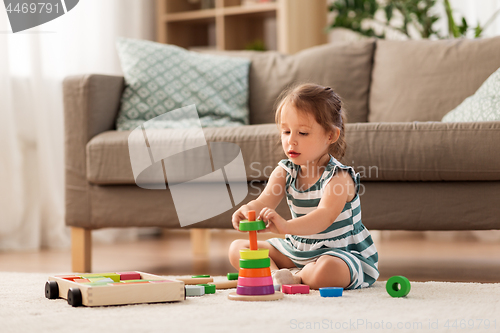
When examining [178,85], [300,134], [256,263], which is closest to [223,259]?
[178,85]

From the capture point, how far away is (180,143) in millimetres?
1664

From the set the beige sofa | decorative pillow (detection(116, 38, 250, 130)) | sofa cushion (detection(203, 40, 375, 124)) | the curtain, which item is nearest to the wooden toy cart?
the beige sofa

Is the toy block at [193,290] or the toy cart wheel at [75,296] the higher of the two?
the toy cart wheel at [75,296]

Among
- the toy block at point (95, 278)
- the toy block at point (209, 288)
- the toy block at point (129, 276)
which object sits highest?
the toy block at point (95, 278)

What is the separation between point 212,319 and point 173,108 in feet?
4.09

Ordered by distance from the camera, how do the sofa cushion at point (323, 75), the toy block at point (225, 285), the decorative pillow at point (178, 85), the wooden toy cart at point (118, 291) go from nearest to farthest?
the wooden toy cart at point (118, 291) → the toy block at point (225, 285) → the decorative pillow at point (178, 85) → the sofa cushion at point (323, 75)

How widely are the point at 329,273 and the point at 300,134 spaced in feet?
1.03

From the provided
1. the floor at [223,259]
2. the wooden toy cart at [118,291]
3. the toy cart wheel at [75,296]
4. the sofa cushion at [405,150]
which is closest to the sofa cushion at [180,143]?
the sofa cushion at [405,150]

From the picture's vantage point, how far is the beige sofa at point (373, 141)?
1.47m

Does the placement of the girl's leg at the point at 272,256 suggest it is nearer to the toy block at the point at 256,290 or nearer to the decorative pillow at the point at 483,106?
the toy block at the point at 256,290

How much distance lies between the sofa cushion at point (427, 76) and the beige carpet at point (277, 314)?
0.98 m

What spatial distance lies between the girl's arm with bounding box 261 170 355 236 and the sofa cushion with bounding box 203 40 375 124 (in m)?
0.92

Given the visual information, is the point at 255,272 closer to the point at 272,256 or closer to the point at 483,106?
A: the point at 272,256

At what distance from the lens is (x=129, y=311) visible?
1006 mm
